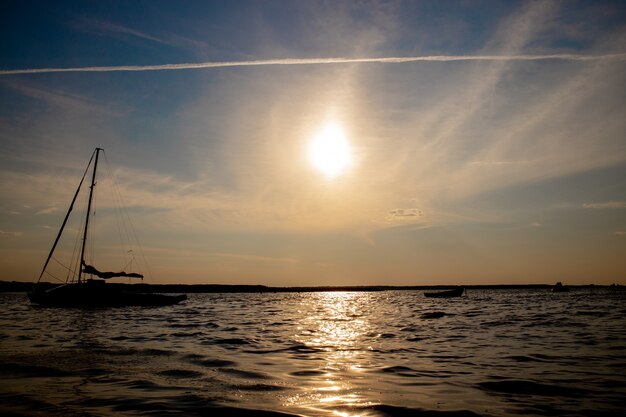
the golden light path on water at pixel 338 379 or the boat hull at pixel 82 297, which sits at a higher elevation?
the boat hull at pixel 82 297

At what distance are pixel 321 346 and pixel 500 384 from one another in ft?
30.5

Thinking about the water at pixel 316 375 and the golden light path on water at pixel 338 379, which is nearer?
the water at pixel 316 375

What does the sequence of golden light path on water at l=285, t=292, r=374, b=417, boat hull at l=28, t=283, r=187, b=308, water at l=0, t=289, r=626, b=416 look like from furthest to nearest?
boat hull at l=28, t=283, r=187, b=308, golden light path on water at l=285, t=292, r=374, b=417, water at l=0, t=289, r=626, b=416

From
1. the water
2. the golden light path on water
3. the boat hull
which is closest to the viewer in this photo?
the water

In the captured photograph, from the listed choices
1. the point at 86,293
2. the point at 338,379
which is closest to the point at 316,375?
the point at 338,379

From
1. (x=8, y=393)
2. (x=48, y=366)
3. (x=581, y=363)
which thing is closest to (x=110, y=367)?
(x=48, y=366)

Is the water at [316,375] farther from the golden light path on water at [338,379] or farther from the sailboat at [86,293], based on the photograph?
the sailboat at [86,293]

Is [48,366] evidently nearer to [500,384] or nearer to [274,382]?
[274,382]

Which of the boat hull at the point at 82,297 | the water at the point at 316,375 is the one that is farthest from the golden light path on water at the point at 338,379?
the boat hull at the point at 82,297

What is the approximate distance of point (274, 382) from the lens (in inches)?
443

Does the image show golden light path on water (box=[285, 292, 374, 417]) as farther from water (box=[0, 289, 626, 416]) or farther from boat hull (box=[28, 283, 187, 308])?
boat hull (box=[28, 283, 187, 308])

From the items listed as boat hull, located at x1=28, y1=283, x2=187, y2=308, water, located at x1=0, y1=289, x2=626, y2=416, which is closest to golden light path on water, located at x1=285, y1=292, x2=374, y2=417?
water, located at x1=0, y1=289, x2=626, y2=416

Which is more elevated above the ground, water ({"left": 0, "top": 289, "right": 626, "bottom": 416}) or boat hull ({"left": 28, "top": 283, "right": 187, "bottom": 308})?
boat hull ({"left": 28, "top": 283, "right": 187, "bottom": 308})

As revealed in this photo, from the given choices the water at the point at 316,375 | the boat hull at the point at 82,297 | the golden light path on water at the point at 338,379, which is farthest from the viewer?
the boat hull at the point at 82,297
